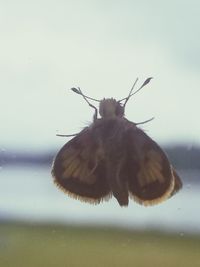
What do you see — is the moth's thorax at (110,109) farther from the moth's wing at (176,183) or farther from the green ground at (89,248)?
the green ground at (89,248)

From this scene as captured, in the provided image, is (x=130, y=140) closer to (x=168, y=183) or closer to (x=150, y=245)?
(x=168, y=183)

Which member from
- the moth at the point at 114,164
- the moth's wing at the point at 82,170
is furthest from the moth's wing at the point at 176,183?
the moth's wing at the point at 82,170

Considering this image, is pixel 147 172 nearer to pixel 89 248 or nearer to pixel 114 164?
pixel 114 164

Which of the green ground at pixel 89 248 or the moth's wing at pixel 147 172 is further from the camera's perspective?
the green ground at pixel 89 248

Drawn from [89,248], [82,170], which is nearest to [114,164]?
[82,170]

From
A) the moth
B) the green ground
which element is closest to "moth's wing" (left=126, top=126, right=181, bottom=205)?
the moth

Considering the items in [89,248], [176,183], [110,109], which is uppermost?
[110,109]
